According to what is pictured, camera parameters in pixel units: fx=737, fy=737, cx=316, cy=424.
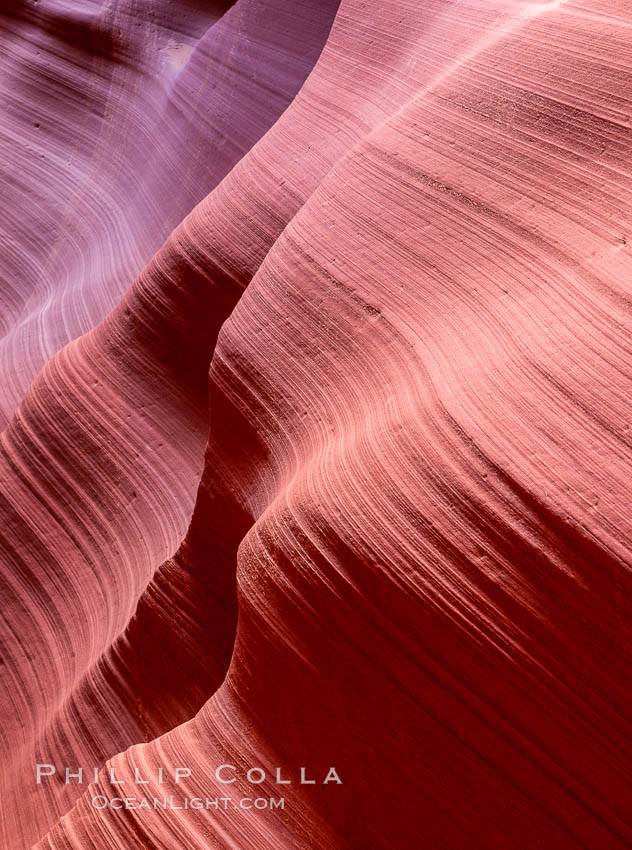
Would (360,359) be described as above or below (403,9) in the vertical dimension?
below

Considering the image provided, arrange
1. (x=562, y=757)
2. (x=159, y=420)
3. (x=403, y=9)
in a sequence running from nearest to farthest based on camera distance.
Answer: (x=562, y=757) < (x=403, y=9) < (x=159, y=420)

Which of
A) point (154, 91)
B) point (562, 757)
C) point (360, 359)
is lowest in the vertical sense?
point (562, 757)

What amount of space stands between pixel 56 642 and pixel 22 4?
250cm

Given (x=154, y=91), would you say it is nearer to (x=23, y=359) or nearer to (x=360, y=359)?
(x=23, y=359)

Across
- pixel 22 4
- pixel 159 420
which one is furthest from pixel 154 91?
pixel 159 420

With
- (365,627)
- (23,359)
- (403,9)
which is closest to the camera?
(365,627)

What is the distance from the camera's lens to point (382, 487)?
105 cm

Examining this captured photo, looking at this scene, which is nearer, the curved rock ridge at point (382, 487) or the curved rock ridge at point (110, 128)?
the curved rock ridge at point (382, 487)

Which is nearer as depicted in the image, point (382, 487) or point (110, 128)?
point (382, 487)

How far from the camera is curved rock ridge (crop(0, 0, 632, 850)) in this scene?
91cm

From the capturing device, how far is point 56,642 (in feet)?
6.38

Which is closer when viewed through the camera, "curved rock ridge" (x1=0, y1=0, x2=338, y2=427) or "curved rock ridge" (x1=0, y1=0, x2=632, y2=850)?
"curved rock ridge" (x1=0, y1=0, x2=632, y2=850)

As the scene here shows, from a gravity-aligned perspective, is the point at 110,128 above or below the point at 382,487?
above

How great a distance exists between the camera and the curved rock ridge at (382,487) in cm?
91
